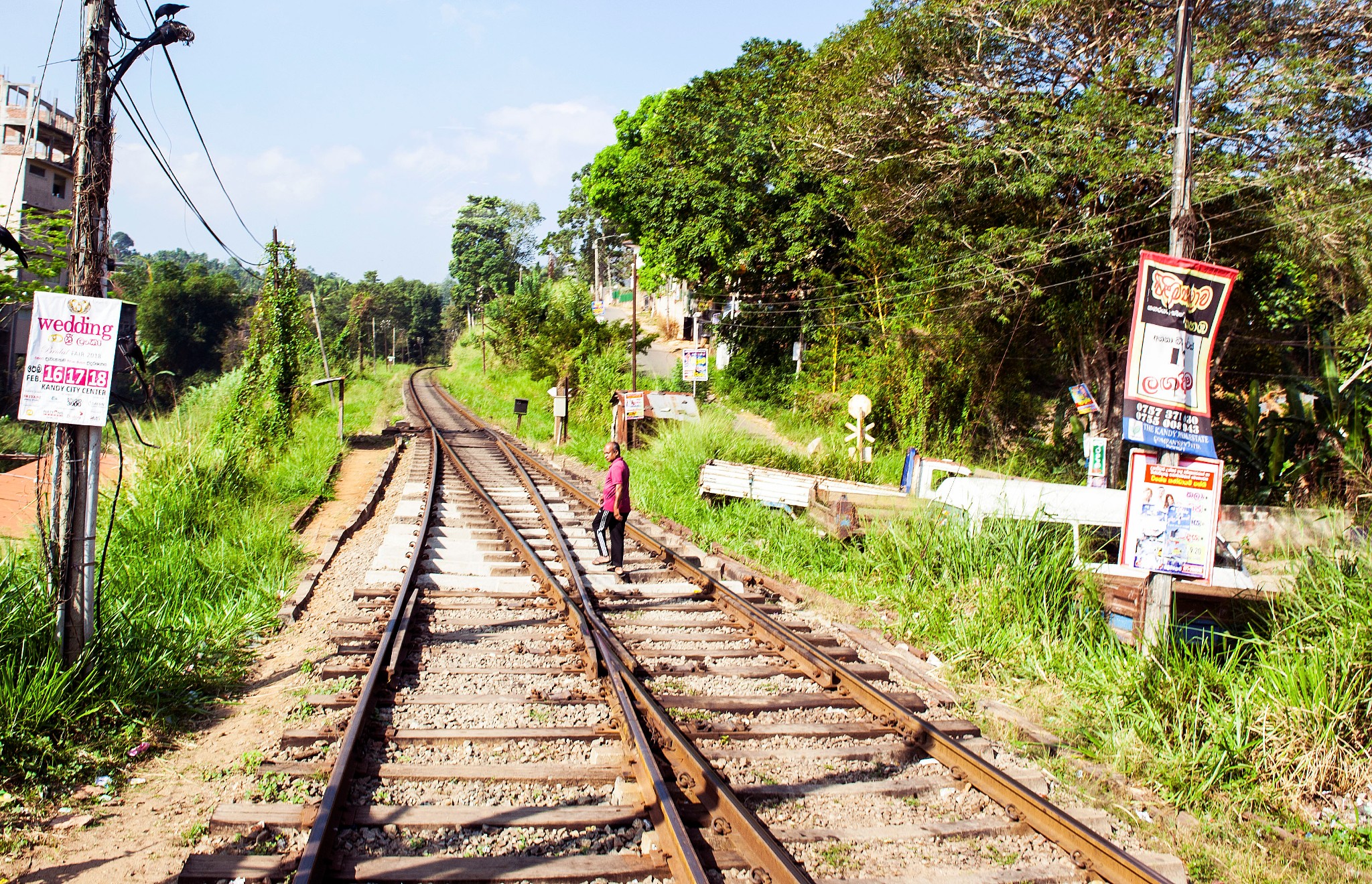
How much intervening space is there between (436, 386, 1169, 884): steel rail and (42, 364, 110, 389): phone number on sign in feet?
17.4

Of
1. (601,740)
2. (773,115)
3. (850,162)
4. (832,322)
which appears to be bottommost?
(601,740)

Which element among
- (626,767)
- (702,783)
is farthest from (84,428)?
(702,783)

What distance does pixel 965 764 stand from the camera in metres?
5.14

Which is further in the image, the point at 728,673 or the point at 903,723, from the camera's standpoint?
the point at 728,673

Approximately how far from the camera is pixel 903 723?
580 cm

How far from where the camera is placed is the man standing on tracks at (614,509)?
1001 cm

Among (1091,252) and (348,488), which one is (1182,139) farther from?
(348,488)

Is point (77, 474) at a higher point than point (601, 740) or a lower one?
higher

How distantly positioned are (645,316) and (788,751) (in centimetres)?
7299

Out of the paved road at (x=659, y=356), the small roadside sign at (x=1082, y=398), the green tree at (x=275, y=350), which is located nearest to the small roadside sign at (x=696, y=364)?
the small roadside sign at (x=1082, y=398)

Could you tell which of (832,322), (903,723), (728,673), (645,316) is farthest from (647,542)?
(645,316)

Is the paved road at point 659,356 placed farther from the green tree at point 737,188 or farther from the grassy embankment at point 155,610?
the grassy embankment at point 155,610

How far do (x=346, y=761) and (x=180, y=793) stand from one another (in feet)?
3.40

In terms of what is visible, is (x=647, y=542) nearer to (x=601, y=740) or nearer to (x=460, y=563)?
(x=460, y=563)
